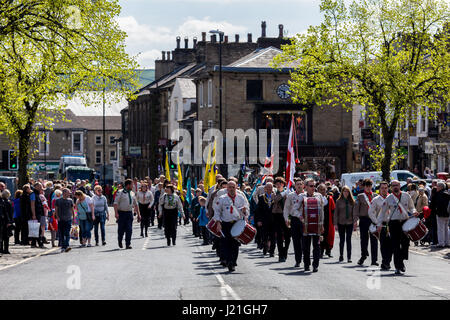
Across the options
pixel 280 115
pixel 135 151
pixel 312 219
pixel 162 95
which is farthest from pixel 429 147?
pixel 135 151

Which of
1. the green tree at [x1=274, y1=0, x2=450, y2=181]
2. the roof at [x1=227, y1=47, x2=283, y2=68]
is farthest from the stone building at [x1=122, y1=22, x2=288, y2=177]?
the green tree at [x1=274, y1=0, x2=450, y2=181]

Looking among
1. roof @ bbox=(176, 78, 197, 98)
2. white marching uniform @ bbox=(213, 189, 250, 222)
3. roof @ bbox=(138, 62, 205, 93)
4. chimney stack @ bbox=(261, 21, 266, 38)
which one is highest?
chimney stack @ bbox=(261, 21, 266, 38)

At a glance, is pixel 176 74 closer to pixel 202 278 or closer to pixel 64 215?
pixel 64 215

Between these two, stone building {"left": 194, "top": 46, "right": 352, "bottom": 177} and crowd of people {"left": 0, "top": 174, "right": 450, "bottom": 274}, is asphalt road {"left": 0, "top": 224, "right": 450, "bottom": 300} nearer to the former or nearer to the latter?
crowd of people {"left": 0, "top": 174, "right": 450, "bottom": 274}

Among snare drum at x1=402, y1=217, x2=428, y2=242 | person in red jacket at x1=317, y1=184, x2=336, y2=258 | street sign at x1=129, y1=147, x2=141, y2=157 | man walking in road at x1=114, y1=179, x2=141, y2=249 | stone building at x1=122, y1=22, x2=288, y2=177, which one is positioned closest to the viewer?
snare drum at x1=402, y1=217, x2=428, y2=242

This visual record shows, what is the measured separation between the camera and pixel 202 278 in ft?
51.0

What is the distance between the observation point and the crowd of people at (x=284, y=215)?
17062mm

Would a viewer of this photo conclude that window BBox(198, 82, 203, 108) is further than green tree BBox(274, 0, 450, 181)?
Yes

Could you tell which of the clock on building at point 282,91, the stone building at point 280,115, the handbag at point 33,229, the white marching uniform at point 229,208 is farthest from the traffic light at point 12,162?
the clock on building at point 282,91

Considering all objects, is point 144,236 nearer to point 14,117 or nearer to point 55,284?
point 14,117

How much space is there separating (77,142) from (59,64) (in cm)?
8029

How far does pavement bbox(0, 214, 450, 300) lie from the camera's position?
Result: 515 inches

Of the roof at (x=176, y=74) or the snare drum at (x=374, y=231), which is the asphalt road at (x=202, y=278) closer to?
the snare drum at (x=374, y=231)
